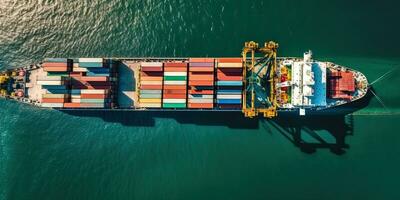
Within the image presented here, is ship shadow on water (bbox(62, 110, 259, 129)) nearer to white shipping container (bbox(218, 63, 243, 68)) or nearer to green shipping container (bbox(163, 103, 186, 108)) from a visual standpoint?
green shipping container (bbox(163, 103, 186, 108))

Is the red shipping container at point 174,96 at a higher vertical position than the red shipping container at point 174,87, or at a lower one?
lower

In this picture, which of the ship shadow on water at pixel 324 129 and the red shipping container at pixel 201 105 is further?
the ship shadow on water at pixel 324 129

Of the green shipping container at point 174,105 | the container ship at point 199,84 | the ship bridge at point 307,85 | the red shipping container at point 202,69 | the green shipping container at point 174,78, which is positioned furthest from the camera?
the green shipping container at point 174,78

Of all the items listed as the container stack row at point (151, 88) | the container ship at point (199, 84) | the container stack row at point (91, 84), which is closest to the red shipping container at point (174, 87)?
the container ship at point (199, 84)

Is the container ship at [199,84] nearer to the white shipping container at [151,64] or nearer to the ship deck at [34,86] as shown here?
the white shipping container at [151,64]

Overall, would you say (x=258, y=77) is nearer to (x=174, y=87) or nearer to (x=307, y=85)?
(x=307, y=85)

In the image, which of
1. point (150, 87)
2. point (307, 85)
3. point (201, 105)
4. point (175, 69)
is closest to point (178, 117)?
point (201, 105)

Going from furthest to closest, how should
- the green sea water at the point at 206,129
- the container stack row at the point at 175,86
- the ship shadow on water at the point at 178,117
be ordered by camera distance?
the ship shadow on water at the point at 178,117 → the container stack row at the point at 175,86 → the green sea water at the point at 206,129
